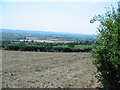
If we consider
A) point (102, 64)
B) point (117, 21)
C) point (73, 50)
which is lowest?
point (73, 50)

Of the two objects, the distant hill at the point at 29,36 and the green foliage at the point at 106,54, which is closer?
the green foliage at the point at 106,54

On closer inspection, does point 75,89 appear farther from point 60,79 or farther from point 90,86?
point 60,79

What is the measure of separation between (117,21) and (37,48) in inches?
705

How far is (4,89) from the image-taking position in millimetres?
5527

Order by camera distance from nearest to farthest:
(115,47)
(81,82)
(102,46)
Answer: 1. (115,47)
2. (102,46)
3. (81,82)

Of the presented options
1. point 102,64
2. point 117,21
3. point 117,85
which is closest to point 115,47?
point 117,21

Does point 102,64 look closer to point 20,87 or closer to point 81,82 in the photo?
point 81,82

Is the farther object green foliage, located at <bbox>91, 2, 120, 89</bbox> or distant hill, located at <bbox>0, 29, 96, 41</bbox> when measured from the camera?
distant hill, located at <bbox>0, 29, 96, 41</bbox>

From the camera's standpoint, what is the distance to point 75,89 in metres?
5.65

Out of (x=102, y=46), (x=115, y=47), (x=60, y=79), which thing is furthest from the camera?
(x=60, y=79)

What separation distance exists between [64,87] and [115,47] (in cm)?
277

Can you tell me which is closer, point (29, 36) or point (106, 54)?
point (106, 54)

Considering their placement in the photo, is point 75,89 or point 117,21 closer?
point 117,21

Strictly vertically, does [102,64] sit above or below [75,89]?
above
